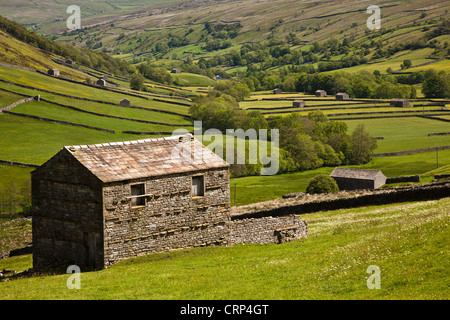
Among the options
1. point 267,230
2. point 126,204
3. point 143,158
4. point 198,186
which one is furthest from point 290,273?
point 267,230

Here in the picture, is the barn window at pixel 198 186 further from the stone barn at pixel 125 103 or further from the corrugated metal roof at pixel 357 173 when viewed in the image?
the stone barn at pixel 125 103

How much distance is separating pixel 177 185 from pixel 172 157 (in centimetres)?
188

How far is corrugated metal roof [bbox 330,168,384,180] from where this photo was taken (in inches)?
3123

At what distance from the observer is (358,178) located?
262 feet

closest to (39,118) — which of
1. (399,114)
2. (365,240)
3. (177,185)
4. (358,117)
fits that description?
(358,117)

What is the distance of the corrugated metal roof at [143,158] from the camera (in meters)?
30.5

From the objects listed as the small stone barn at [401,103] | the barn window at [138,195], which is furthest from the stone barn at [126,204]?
the small stone barn at [401,103]

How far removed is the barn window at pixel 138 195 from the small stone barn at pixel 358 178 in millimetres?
51182

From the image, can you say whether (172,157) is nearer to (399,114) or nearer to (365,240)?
(365,240)

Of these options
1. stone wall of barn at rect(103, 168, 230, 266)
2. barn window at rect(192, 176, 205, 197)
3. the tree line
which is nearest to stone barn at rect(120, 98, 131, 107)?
the tree line

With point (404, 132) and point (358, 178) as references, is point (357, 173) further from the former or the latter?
point (404, 132)

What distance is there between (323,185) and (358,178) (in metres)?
6.96

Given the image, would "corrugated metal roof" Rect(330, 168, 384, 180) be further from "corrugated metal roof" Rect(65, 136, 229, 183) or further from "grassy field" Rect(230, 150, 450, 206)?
"corrugated metal roof" Rect(65, 136, 229, 183)

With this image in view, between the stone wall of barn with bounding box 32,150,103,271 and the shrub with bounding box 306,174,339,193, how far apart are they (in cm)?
4750
